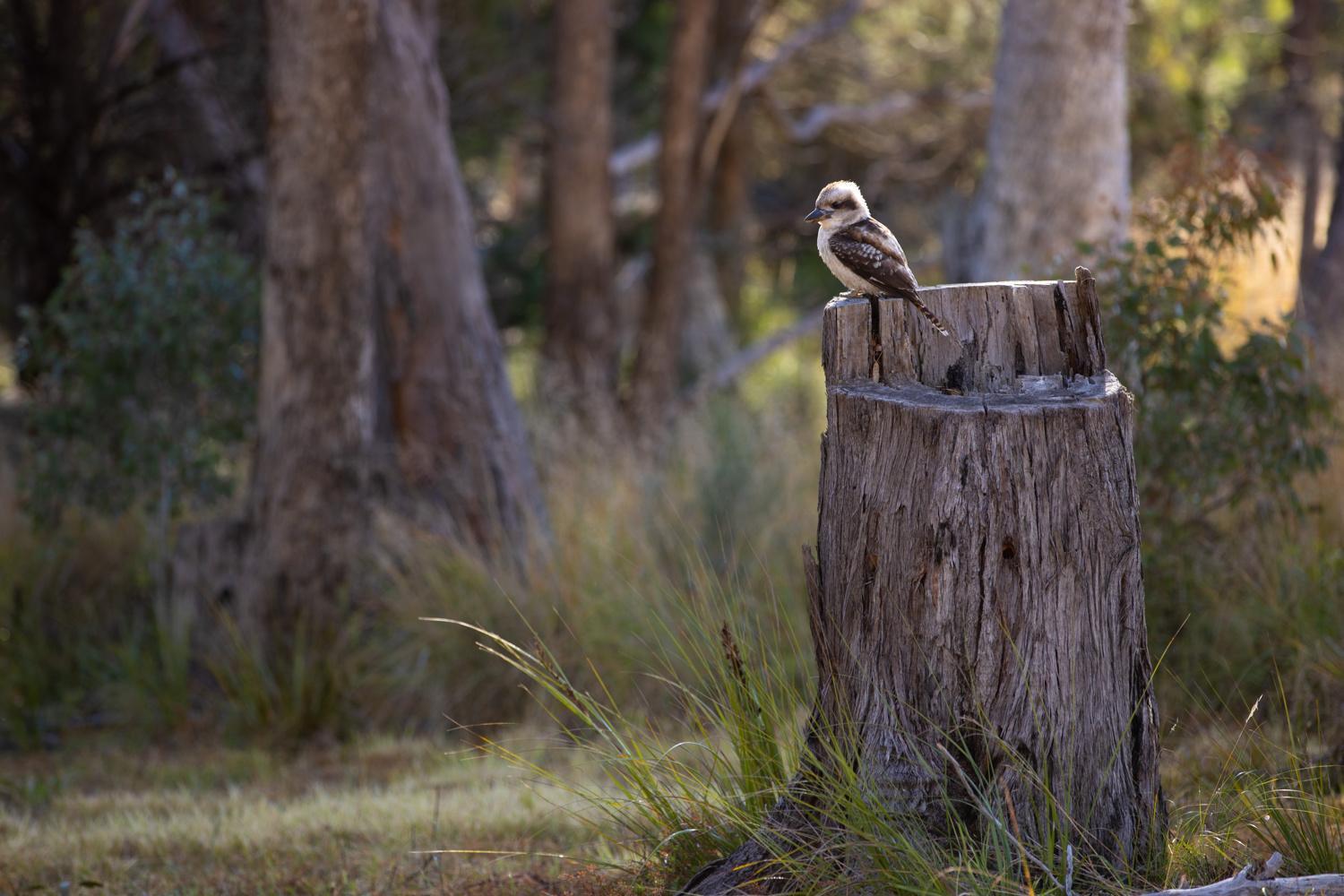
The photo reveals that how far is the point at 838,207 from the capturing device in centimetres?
428

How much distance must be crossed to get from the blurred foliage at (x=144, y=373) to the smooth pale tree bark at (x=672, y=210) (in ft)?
16.2

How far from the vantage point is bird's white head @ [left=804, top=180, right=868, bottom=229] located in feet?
13.9

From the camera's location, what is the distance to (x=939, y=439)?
3.24 meters

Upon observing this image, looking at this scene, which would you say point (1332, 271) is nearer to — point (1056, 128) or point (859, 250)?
point (1056, 128)

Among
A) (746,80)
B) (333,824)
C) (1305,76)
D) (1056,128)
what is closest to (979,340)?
(333,824)

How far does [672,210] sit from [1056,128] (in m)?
4.26

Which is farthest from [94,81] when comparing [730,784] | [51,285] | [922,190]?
[922,190]

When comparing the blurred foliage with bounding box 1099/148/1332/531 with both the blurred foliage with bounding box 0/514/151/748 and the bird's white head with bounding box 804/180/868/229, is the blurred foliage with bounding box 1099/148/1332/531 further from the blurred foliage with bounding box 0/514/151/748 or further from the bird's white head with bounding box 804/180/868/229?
the blurred foliage with bounding box 0/514/151/748

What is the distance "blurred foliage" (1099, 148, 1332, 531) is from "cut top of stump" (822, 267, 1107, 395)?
215cm

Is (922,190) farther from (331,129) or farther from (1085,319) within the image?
(1085,319)

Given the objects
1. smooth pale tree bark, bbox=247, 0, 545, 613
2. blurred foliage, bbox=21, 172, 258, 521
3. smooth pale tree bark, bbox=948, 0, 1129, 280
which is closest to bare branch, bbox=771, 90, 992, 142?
smooth pale tree bark, bbox=948, 0, 1129, 280

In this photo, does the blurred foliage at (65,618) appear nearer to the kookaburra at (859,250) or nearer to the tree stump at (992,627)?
the kookaburra at (859,250)

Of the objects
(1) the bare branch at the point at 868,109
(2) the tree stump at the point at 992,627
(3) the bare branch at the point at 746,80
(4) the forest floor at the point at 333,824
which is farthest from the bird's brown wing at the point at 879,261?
(1) the bare branch at the point at 868,109

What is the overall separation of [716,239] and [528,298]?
2.53 meters
